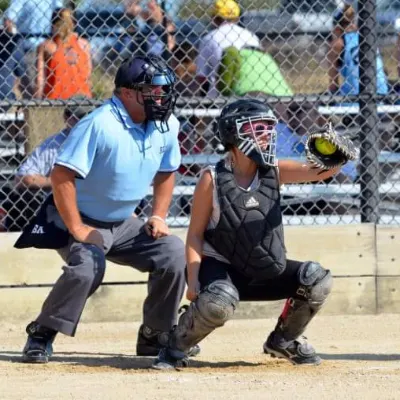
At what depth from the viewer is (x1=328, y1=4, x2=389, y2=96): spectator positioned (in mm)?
7258

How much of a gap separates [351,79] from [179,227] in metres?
1.67

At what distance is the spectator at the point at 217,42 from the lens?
7.48 metres

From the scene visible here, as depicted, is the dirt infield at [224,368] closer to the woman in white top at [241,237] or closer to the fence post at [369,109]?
the woman in white top at [241,237]

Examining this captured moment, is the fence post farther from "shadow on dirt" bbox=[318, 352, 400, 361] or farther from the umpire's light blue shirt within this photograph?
the umpire's light blue shirt

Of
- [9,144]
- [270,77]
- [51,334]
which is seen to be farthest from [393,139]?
[51,334]

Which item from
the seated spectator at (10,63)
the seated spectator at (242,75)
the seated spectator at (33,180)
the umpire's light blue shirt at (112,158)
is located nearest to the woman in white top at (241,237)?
the umpire's light blue shirt at (112,158)

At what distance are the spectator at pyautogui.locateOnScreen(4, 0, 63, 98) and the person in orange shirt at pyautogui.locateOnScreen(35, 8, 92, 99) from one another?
0.06m

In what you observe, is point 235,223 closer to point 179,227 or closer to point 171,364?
point 171,364

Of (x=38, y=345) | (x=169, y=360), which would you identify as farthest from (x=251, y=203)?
(x=38, y=345)

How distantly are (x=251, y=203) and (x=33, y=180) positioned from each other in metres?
2.53

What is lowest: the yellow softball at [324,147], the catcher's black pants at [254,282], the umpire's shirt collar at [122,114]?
the catcher's black pants at [254,282]

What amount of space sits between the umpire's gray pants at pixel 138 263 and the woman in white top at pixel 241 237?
17.6 inches

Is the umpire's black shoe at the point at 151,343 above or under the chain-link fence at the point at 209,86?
under

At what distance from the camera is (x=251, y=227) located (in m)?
4.89
